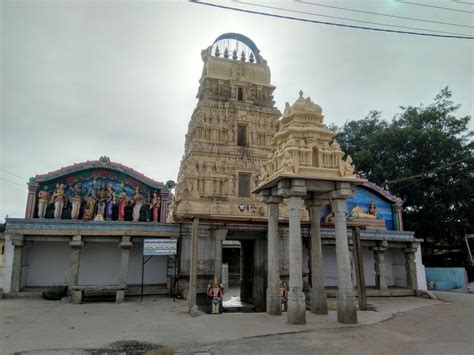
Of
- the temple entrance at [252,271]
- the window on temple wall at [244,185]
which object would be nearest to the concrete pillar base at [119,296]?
Result: the temple entrance at [252,271]

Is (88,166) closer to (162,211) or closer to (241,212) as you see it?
(162,211)

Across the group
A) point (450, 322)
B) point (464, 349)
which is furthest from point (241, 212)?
point (464, 349)

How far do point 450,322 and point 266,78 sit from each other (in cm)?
1678

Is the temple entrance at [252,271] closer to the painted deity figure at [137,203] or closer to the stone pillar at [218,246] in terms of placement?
A: the stone pillar at [218,246]

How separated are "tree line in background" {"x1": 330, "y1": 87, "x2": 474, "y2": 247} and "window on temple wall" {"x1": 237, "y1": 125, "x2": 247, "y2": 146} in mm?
14766

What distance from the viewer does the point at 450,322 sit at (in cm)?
1230

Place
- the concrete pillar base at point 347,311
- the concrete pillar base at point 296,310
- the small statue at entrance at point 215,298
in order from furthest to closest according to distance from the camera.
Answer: the small statue at entrance at point 215,298 < the concrete pillar base at point 347,311 < the concrete pillar base at point 296,310

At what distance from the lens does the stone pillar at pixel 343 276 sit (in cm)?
1152

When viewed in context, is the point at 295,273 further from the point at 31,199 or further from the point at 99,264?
the point at 31,199

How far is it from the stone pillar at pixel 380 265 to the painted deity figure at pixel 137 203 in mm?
14991

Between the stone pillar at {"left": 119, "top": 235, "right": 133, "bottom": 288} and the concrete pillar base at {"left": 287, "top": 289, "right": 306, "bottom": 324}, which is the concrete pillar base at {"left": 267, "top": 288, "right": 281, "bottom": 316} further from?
the stone pillar at {"left": 119, "top": 235, "right": 133, "bottom": 288}

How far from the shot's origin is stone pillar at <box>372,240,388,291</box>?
21.1 meters

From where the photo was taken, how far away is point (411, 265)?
2197 cm

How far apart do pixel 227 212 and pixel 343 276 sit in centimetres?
839
